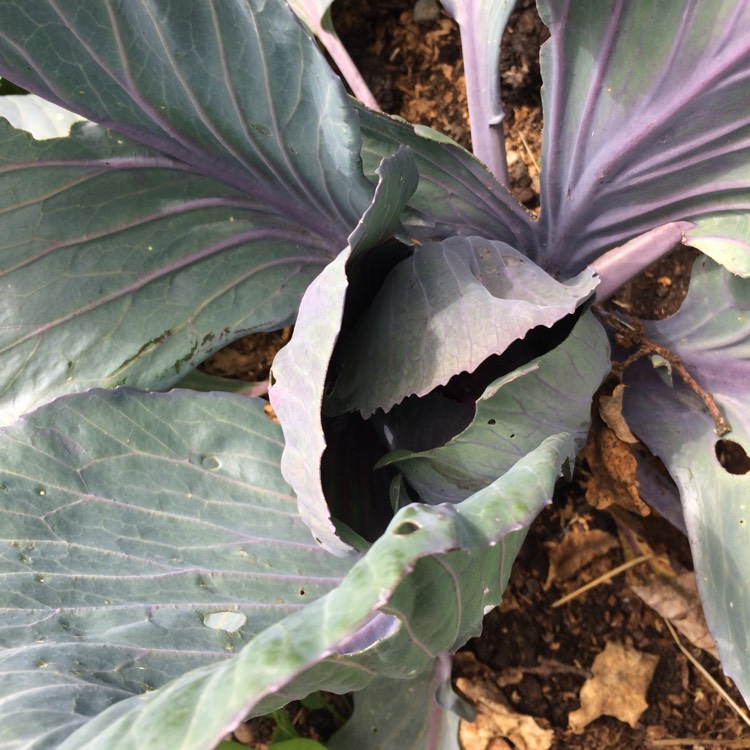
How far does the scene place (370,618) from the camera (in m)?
0.48

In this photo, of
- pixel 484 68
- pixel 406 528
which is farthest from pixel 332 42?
pixel 406 528

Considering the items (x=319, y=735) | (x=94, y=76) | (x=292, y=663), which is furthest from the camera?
(x=319, y=735)

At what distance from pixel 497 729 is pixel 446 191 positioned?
30.4 inches

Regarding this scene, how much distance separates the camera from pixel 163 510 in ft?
2.83

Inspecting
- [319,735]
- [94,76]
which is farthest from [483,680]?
[94,76]

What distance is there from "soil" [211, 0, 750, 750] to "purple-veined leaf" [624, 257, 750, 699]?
15cm

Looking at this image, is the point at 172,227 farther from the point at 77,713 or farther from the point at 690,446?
the point at 690,446

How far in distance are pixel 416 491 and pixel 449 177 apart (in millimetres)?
376

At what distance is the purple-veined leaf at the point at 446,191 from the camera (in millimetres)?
884

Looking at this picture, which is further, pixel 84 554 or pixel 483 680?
pixel 483 680

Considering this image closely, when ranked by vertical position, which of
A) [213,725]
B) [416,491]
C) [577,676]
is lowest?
[577,676]

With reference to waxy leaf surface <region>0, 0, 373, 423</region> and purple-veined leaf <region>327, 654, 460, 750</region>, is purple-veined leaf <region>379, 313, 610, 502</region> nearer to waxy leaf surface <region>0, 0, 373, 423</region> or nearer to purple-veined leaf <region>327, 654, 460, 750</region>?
waxy leaf surface <region>0, 0, 373, 423</region>

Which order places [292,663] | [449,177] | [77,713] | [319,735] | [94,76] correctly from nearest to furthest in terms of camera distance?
[292,663] < [77,713] < [94,76] < [449,177] < [319,735]

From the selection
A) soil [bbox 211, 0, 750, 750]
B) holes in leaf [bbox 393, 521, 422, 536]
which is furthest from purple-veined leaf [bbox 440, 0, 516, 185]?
holes in leaf [bbox 393, 521, 422, 536]
